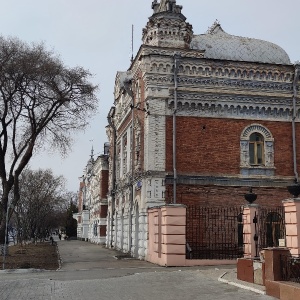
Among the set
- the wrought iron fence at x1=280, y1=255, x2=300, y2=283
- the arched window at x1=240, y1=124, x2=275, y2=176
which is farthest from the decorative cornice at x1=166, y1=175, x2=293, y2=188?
the wrought iron fence at x1=280, y1=255, x2=300, y2=283

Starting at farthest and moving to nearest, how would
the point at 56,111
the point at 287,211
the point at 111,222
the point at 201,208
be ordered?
the point at 111,222 < the point at 56,111 < the point at 201,208 < the point at 287,211

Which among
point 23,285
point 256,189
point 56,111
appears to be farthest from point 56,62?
point 23,285

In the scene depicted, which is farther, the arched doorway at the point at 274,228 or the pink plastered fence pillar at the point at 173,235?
the arched doorway at the point at 274,228

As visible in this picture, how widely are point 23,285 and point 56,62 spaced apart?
1417 cm

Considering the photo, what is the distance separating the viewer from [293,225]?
12.2 m

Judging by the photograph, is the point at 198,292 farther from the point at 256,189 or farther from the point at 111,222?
the point at 111,222

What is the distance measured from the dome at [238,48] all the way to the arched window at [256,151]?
16.1 ft

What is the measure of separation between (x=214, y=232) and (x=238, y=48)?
1110 centimetres

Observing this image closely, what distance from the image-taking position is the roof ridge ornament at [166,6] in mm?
26578

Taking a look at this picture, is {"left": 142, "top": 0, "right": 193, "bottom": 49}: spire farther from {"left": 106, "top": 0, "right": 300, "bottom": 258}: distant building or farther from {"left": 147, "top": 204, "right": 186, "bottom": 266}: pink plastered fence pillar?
{"left": 147, "top": 204, "right": 186, "bottom": 266}: pink plastered fence pillar

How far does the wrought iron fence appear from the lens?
1046 cm

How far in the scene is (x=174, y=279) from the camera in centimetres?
1403

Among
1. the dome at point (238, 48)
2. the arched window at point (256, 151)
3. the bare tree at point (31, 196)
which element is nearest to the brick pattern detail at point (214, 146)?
the arched window at point (256, 151)

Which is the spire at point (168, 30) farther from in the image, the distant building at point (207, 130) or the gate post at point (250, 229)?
the gate post at point (250, 229)
